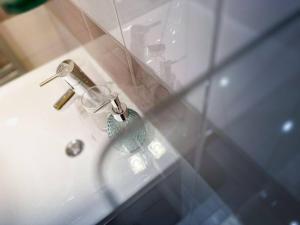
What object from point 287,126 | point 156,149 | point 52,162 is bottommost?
point 287,126

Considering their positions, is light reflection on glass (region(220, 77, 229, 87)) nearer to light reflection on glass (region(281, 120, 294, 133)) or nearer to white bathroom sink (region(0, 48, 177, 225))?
light reflection on glass (region(281, 120, 294, 133))

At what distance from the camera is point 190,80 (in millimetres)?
316

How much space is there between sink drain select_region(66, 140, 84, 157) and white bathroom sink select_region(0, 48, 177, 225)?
0.01m

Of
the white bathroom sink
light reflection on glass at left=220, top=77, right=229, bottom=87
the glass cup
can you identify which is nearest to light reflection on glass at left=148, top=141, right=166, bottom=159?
the white bathroom sink

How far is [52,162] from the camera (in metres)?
0.58

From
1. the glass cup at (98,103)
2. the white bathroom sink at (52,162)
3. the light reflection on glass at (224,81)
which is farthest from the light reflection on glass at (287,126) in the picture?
the glass cup at (98,103)

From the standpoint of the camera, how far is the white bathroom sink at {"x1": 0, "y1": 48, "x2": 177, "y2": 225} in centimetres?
47

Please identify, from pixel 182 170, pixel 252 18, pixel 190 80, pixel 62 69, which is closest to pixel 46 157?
pixel 62 69

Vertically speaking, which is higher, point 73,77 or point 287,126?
point 73,77

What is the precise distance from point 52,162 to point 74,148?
6 centimetres

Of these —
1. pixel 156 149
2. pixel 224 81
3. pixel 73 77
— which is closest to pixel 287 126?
pixel 224 81

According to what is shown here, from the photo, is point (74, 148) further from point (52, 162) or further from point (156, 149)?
point (156, 149)

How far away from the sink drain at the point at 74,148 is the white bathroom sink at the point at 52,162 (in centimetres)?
1

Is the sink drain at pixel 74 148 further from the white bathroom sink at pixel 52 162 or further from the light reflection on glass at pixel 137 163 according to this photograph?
the light reflection on glass at pixel 137 163
